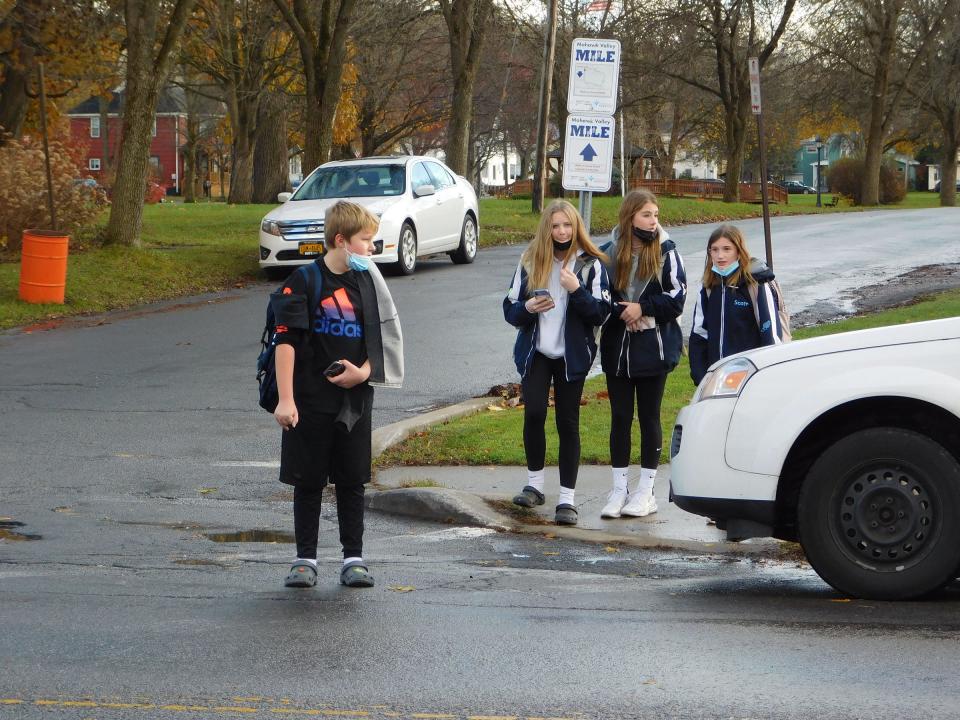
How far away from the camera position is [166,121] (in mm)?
102875

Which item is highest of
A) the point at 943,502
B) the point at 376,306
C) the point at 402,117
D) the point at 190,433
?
the point at 402,117

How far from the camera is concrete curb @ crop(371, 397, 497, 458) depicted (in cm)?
1001

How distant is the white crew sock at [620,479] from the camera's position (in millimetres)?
7988

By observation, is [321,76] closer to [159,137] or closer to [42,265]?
[42,265]

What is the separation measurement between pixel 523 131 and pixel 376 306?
278ft

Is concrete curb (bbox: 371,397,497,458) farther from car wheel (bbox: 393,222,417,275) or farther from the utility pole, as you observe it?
the utility pole

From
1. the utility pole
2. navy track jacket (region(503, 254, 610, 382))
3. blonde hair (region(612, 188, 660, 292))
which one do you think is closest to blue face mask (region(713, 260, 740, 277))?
blonde hair (region(612, 188, 660, 292))

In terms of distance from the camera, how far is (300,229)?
2023cm

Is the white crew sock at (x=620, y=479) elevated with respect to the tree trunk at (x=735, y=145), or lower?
lower

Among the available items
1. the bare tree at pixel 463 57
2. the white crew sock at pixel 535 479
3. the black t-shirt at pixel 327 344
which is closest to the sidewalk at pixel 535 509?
the white crew sock at pixel 535 479

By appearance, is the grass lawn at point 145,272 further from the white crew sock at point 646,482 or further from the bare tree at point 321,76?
the white crew sock at point 646,482

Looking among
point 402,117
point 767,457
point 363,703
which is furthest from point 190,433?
point 402,117

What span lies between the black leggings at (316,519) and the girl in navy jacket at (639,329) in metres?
2.01

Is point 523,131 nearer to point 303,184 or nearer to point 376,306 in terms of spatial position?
point 303,184
